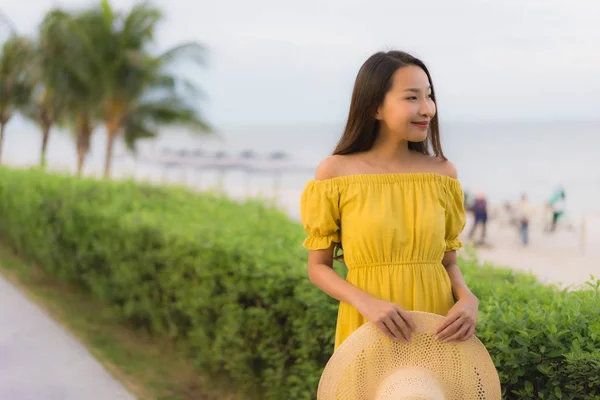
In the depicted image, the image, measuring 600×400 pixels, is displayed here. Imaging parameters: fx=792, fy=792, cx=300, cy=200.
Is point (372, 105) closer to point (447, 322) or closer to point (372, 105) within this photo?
point (372, 105)

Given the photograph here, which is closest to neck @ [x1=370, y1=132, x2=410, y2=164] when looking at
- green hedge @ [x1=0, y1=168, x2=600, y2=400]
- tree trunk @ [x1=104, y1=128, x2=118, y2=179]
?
green hedge @ [x1=0, y1=168, x2=600, y2=400]

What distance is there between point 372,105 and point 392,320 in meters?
0.61

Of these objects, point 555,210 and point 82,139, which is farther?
point 82,139

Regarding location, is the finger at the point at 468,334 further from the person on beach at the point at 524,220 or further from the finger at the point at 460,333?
the person on beach at the point at 524,220

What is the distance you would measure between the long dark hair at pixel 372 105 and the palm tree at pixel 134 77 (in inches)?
967

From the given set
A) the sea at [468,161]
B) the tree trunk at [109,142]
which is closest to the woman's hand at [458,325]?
the sea at [468,161]

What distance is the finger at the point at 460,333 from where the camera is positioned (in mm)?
2082

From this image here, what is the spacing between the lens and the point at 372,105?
225cm

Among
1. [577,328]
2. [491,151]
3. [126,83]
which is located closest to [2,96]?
[126,83]

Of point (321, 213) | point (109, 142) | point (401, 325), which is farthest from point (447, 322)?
point (109, 142)

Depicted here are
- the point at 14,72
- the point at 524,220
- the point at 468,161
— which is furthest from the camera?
the point at 468,161

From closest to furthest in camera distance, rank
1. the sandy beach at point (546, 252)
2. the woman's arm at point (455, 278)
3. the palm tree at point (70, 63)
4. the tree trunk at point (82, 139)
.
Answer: the woman's arm at point (455, 278) < the sandy beach at point (546, 252) < the palm tree at point (70, 63) < the tree trunk at point (82, 139)

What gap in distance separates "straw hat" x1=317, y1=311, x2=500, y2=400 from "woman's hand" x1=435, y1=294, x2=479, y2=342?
2 centimetres

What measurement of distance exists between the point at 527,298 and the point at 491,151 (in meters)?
72.9
